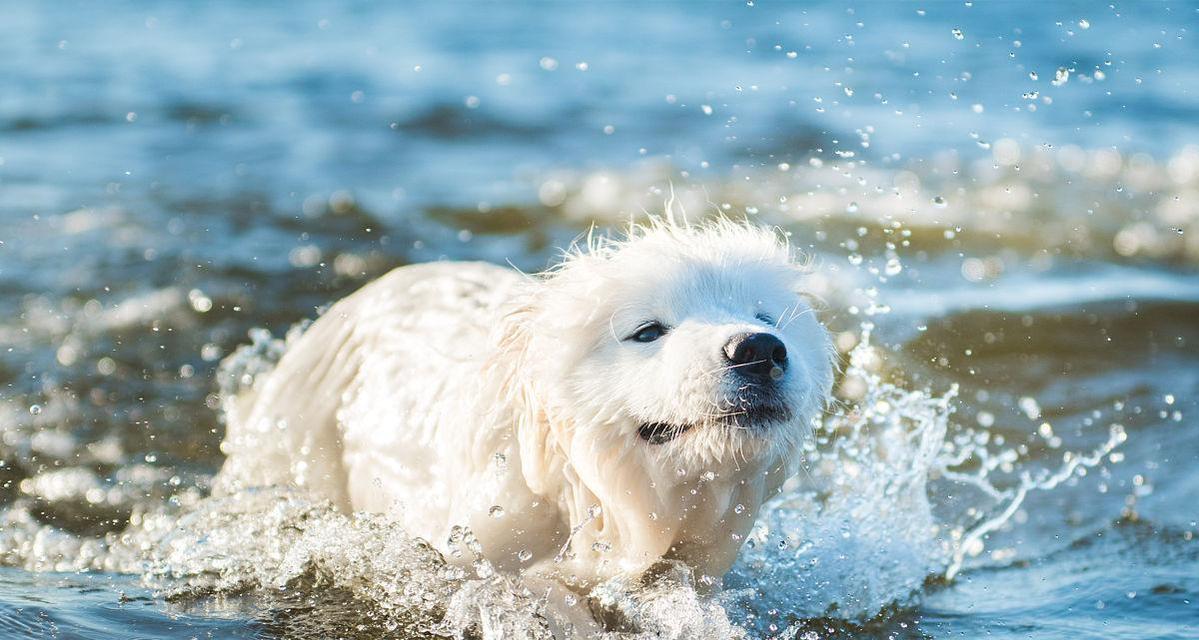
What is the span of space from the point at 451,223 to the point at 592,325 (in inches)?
236

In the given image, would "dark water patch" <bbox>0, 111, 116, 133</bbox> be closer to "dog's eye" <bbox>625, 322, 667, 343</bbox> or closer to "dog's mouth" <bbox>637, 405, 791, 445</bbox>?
"dog's eye" <bbox>625, 322, 667, 343</bbox>

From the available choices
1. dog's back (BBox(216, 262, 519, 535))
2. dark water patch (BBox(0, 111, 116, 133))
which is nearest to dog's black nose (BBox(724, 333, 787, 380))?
dog's back (BBox(216, 262, 519, 535))

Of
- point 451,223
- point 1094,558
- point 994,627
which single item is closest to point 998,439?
point 1094,558

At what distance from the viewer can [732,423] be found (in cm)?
370

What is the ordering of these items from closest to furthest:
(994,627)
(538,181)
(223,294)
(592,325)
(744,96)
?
1. (592,325)
2. (994,627)
3. (223,294)
4. (538,181)
5. (744,96)

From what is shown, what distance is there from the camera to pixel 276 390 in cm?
561

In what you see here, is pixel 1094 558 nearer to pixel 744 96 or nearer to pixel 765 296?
pixel 765 296

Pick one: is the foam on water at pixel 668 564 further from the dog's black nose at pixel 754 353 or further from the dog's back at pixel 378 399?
the dog's black nose at pixel 754 353

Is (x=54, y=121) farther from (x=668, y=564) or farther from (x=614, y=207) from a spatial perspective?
(x=668, y=564)

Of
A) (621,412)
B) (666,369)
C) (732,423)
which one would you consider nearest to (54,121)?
(621,412)

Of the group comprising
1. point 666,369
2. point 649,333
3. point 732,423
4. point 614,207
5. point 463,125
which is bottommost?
point 732,423

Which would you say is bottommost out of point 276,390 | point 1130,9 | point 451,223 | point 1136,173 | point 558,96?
point 276,390

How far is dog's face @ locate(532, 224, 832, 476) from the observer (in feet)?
11.9

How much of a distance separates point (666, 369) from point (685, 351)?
0.24ft
